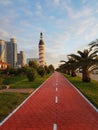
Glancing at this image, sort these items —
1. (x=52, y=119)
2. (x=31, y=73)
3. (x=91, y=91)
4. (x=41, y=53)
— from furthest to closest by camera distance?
(x=41, y=53) → (x=31, y=73) → (x=91, y=91) → (x=52, y=119)

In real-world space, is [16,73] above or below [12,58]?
below

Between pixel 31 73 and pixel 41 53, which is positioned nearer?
pixel 31 73

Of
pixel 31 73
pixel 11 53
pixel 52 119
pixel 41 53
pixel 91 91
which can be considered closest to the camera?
pixel 52 119

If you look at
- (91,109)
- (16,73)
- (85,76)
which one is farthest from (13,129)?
(16,73)

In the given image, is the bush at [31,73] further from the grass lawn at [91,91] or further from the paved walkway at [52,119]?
the paved walkway at [52,119]

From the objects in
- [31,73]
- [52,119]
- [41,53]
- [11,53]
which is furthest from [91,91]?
[11,53]

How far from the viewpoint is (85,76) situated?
3656 cm

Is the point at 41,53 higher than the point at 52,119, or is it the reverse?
the point at 41,53

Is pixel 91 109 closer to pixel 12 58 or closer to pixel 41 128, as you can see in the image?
pixel 41 128

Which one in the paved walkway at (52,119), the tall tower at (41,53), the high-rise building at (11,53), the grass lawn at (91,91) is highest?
the high-rise building at (11,53)

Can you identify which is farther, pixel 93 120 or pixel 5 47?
pixel 5 47

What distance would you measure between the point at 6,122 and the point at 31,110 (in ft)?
Answer: 8.94

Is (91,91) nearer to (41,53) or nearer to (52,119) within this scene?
(52,119)

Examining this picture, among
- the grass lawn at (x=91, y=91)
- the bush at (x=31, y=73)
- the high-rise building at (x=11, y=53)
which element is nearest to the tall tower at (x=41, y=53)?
the bush at (x=31, y=73)
